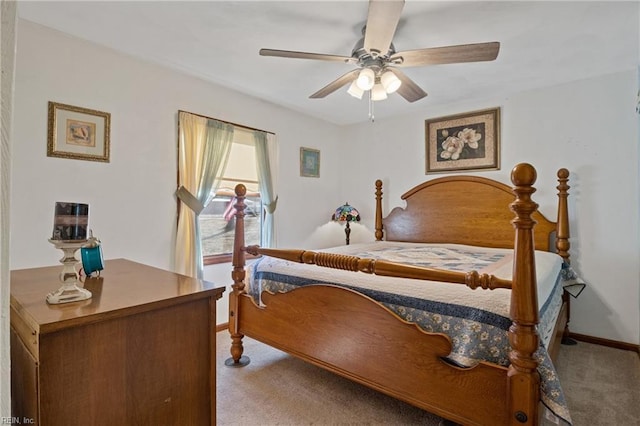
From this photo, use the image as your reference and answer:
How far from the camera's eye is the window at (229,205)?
3203 mm

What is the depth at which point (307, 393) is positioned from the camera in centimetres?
206

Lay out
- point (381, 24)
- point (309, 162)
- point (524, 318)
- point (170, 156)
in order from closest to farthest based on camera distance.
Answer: point (524, 318), point (381, 24), point (170, 156), point (309, 162)

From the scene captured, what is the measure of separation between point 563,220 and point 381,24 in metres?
2.49

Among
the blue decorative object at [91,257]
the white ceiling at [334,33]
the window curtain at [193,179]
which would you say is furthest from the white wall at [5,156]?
the window curtain at [193,179]

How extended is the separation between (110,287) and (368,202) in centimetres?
353

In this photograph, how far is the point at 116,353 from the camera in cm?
98

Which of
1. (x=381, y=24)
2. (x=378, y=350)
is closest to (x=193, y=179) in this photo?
Answer: (x=381, y=24)

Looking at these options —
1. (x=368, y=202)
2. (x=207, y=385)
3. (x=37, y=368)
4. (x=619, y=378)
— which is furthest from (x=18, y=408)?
(x=368, y=202)

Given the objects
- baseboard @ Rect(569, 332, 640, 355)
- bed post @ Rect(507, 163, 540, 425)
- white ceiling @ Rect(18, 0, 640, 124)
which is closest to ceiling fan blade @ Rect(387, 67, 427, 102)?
white ceiling @ Rect(18, 0, 640, 124)

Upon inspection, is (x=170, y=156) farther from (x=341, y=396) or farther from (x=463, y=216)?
(x=463, y=216)

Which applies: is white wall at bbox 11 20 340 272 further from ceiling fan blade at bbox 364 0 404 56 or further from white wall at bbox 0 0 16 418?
white wall at bbox 0 0 16 418

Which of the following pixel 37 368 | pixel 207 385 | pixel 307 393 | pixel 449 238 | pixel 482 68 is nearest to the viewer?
pixel 37 368

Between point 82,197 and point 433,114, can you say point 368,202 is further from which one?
point 82,197

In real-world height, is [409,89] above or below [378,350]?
above
